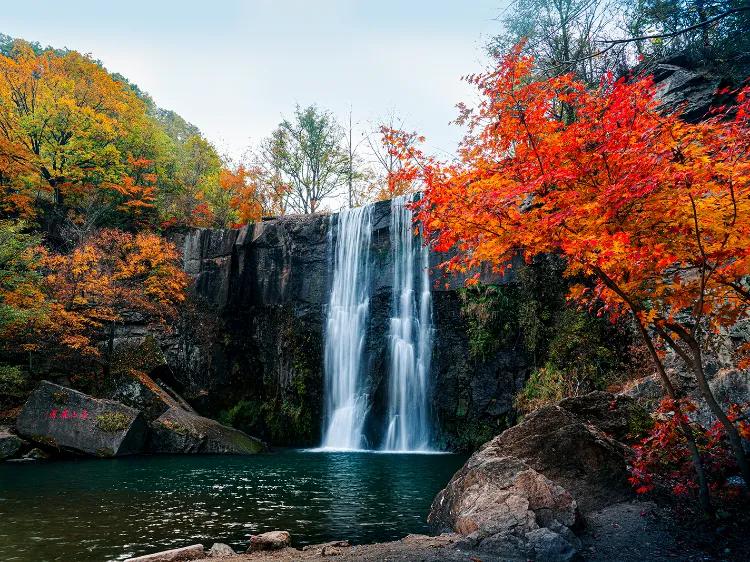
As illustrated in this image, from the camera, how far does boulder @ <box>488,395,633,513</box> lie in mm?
6820

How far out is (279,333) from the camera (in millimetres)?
21969

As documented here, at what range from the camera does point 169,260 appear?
22.8m

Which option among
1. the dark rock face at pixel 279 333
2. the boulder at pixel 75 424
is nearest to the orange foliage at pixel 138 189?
the dark rock face at pixel 279 333

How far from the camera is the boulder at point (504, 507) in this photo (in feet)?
18.9

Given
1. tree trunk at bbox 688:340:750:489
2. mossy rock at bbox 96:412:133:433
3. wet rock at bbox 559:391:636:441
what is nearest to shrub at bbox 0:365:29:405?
mossy rock at bbox 96:412:133:433

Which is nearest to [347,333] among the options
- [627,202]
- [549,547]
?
[549,547]

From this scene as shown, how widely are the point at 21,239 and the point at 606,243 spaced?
20.5m

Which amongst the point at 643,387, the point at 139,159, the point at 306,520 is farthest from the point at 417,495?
the point at 139,159

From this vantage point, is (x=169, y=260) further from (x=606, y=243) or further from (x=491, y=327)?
(x=606, y=243)

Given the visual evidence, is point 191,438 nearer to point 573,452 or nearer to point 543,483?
point 573,452

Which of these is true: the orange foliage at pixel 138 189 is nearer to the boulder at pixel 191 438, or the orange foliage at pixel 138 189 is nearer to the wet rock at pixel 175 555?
the boulder at pixel 191 438

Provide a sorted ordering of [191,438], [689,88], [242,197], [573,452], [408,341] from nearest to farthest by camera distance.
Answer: [573,452], [689,88], [191,438], [408,341], [242,197]

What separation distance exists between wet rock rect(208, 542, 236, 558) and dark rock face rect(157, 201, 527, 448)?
1268 cm

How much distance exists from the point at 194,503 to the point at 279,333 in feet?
42.3
